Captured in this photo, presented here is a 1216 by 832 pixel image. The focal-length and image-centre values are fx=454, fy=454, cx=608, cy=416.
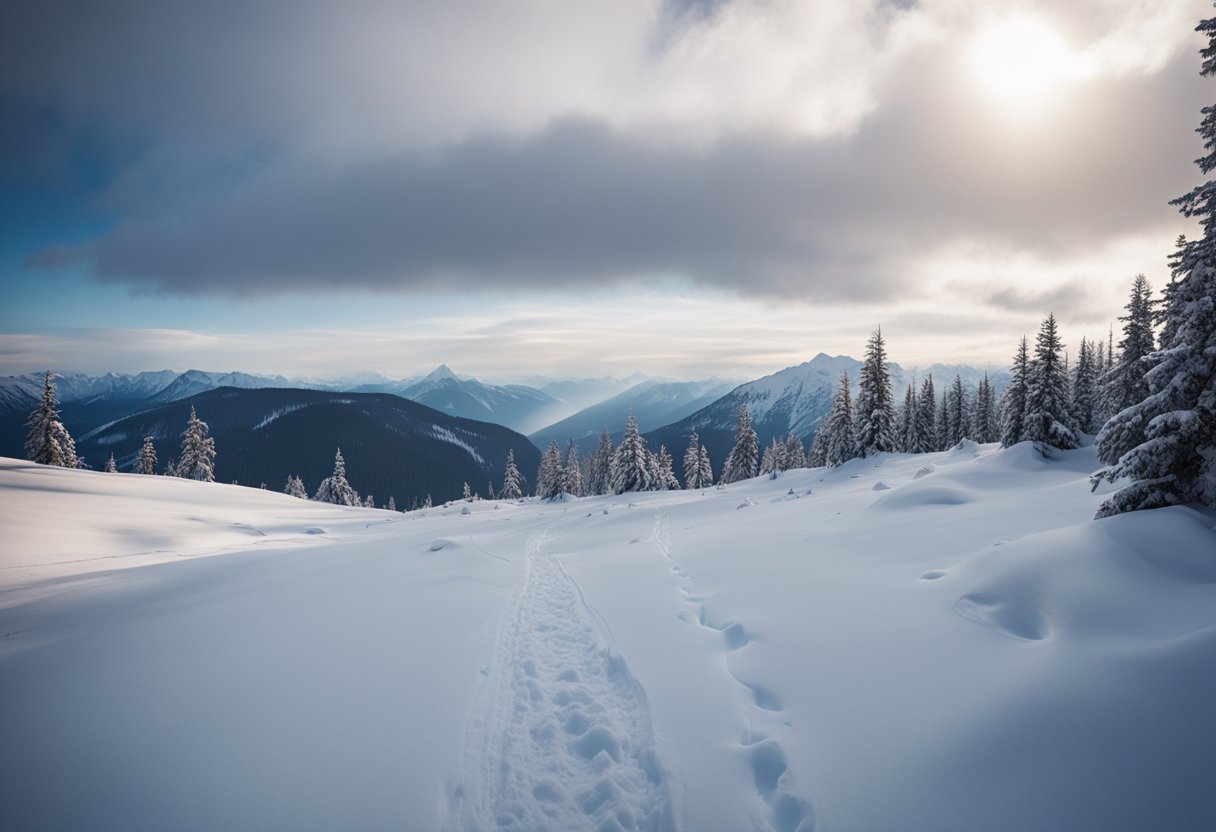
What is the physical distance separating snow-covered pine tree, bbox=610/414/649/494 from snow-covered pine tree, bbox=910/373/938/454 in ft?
113

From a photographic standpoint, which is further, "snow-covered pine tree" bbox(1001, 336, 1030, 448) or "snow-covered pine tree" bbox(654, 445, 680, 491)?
"snow-covered pine tree" bbox(654, 445, 680, 491)

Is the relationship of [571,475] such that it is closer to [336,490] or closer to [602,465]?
[602,465]

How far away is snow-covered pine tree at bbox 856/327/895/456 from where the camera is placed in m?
39.3

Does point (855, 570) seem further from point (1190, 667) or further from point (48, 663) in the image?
point (48, 663)

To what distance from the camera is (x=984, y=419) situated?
2418 inches

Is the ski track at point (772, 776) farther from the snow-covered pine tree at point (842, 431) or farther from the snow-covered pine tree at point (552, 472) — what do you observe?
the snow-covered pine tree at point (552, 472)

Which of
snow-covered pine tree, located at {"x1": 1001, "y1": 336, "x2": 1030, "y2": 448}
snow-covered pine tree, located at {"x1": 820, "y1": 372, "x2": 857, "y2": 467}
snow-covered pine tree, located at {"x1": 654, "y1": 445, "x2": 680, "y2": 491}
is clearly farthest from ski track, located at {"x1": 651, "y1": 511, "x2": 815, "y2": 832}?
snow-covered pine tree, located at {"x1": 654, "y1": 445, "x2": 680, "y2": 491}

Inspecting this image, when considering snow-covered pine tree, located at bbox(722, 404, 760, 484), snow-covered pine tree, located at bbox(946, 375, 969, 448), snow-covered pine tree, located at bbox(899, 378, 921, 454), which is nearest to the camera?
snow-covered pine tree, located at bbox(899, 378, 921, 454)

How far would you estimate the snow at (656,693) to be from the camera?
14.3 feet

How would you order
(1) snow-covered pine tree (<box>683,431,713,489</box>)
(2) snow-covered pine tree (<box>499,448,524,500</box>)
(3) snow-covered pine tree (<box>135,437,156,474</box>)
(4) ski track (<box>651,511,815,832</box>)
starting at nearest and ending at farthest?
(4) ski track (<box>651,511,815,832</box>) < (3) snow-covered pine tree (<box>135,437,156,474</box>) < (1) snow-covered pine tree (<box>683,431,713,489</box>) < (2) snow-covered pine tree (<box>499,448,524,500</box>)

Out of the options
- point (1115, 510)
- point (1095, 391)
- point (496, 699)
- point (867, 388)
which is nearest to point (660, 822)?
point (496, 699)

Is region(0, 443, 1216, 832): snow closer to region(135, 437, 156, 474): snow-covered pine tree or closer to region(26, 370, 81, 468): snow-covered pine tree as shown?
region(26, 370, 81, 468): snow-covered pine tree

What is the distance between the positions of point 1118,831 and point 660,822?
3.80m

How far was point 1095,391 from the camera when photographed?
45.2 metres
